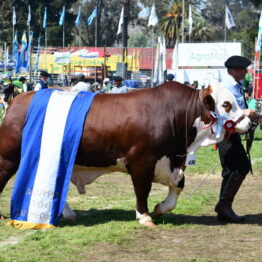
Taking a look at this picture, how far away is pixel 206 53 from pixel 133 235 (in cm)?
2535

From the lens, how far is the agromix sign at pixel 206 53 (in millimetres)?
31094

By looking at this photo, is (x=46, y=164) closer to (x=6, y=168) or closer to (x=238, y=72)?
(x=6, y=168)

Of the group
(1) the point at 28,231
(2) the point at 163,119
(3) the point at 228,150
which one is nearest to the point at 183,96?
(2) the point at 163,119

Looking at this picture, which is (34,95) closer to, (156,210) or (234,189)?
(156,210)

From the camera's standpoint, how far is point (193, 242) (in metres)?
6.76

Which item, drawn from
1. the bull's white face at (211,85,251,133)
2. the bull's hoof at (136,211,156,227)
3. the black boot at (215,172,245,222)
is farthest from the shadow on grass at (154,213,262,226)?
the bull's white face at (211,85,251,133)

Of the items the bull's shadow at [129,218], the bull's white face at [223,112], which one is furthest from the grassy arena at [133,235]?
the bull's white face at [223,112]

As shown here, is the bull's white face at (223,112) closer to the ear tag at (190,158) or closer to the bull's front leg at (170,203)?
the ear tag at (190,158)

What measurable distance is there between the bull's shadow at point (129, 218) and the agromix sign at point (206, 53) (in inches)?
921

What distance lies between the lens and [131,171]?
762 centimetres

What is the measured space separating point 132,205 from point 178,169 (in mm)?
1413

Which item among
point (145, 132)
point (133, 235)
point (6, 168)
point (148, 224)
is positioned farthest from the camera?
point (6, 168)

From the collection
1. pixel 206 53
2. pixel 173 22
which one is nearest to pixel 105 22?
pixel 173 22

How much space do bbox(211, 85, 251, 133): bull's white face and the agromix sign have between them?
23.8 metres
